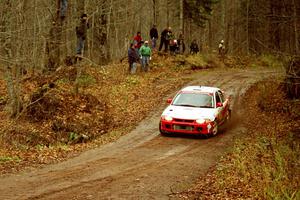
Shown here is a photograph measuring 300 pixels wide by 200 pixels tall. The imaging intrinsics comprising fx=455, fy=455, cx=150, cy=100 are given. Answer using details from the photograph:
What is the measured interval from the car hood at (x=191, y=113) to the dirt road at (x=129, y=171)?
0.81 m

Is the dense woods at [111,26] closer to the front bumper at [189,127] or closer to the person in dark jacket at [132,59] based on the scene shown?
the person in dark jacket at [132,59]

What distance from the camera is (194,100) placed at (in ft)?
57.2

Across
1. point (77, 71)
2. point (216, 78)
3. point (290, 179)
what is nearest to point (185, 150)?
point (290, 179)

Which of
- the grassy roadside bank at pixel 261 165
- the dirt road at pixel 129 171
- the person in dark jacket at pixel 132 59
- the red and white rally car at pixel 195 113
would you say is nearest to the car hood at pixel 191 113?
the red and white rally car at pixel 195 113

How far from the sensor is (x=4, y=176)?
1139 centimetres

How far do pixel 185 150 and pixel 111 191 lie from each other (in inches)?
199

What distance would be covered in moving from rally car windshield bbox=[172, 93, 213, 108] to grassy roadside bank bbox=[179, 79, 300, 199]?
6.37ft

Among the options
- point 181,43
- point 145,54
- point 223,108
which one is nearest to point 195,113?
point 223,108

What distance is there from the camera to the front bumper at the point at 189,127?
15969mm

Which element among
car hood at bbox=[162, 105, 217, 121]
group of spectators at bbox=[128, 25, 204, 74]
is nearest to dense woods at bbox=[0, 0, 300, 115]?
group of spectators at bbox=[128, 25, 204, 74]

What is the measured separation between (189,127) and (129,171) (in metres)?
4.79

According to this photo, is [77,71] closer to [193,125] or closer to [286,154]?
[193,125]

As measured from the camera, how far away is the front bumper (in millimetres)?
15969

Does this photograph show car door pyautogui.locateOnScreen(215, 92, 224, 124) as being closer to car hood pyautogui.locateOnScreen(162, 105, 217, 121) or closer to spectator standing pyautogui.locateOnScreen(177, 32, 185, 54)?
car hood pyautogui.locateOnScreen(162, 105, 217, 121)
